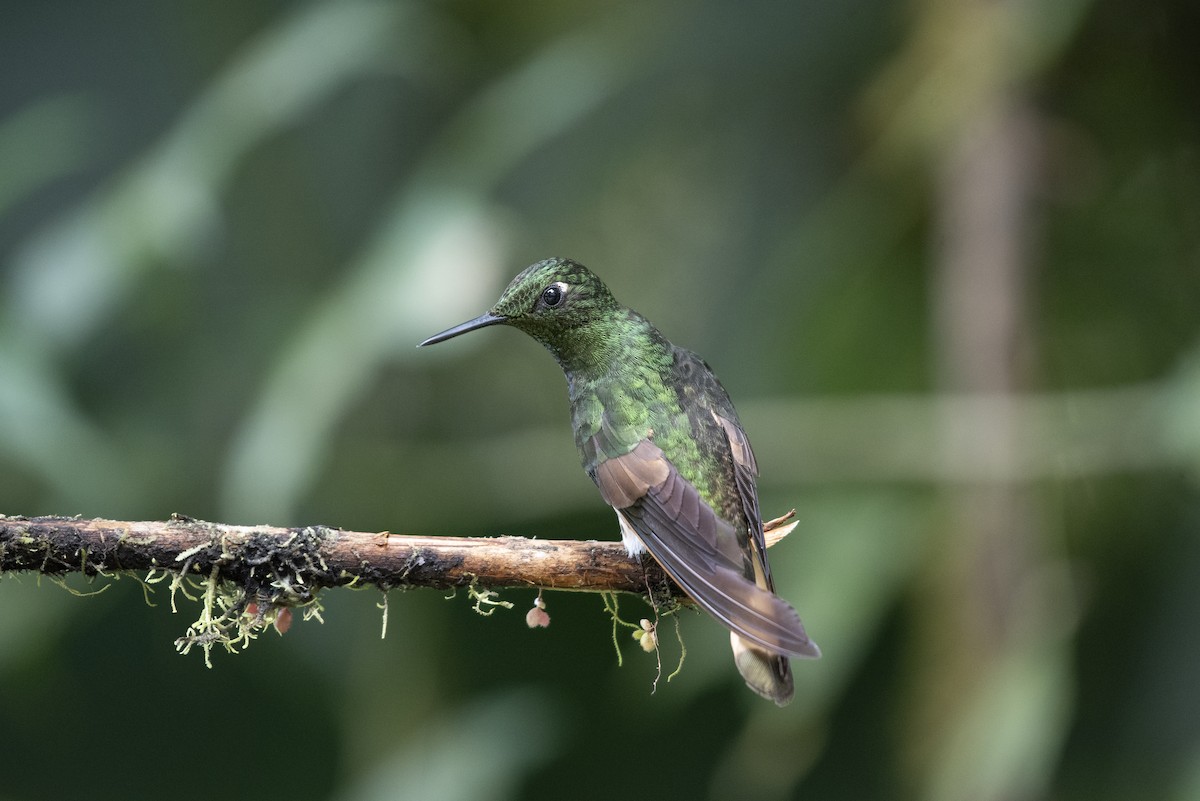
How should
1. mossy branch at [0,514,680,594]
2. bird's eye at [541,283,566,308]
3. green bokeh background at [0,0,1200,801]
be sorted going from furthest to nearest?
green bokeh background at [0,0,1200,801]
bird's eye at [541,283,566,308]
mossy branch at [0,514,680,594]

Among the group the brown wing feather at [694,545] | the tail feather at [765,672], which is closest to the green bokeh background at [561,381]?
the brown wing feather at [694,545]

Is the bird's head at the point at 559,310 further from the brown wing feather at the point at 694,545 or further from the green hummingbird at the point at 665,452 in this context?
the brown wing feather at the point at 694,545

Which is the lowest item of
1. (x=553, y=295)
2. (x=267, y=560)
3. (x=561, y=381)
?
(x=561, y=381)

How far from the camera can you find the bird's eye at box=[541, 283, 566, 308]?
9.05 ft

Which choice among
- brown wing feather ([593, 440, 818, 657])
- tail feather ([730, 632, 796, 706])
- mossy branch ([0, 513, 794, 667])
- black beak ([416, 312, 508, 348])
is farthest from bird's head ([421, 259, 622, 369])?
tail feather ([730, 632, 796, 706])

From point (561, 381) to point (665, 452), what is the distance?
2.60 metres

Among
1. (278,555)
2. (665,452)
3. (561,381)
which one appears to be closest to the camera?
(278,555)

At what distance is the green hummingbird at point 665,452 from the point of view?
7.29ft

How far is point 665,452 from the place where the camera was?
8.68ft

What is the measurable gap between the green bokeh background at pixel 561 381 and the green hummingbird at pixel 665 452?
784 millimetres

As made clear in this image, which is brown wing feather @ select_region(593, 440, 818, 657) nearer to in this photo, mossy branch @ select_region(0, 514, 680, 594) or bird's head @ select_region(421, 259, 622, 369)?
mossy branch @ select_region(0, 514, 680, 594)

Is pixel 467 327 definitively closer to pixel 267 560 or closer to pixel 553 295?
pixel 553 295

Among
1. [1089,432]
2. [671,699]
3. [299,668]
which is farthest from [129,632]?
[1089,432]

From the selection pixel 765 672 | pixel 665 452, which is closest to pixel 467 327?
pixel 665 452
